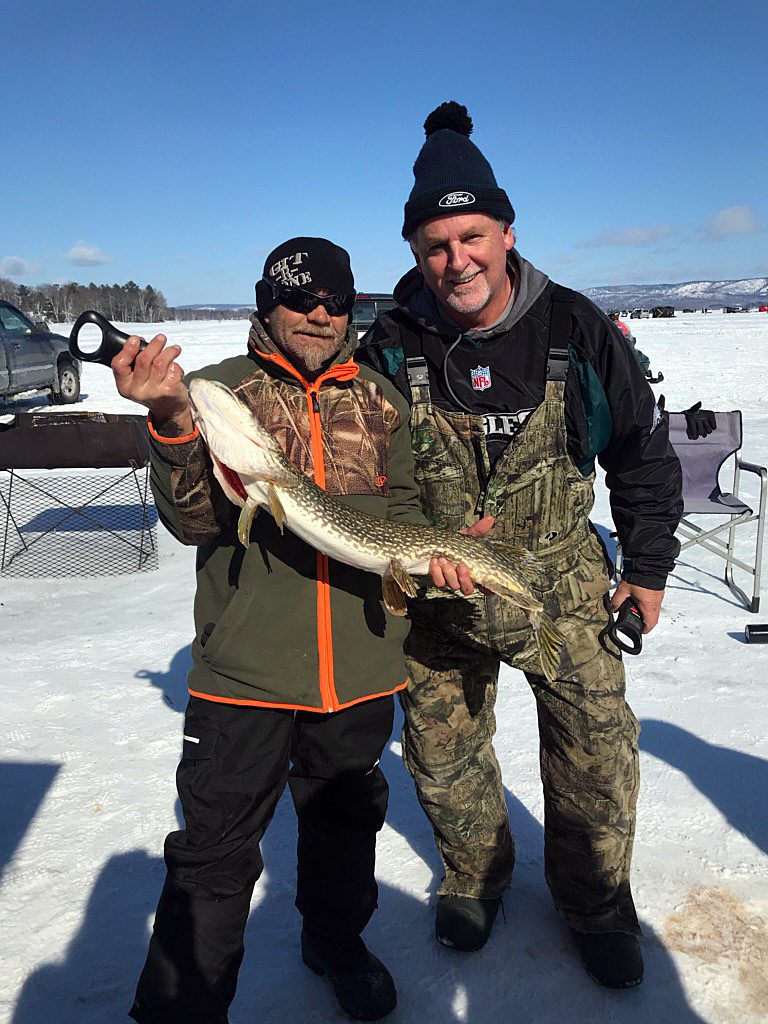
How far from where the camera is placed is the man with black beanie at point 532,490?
2.72 metres

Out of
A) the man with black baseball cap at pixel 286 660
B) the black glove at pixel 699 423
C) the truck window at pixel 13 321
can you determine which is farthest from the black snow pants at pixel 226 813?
the truck window at pixel 13 321

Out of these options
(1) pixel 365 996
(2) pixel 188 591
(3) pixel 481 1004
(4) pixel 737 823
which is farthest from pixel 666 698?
(2) pixel 188 591

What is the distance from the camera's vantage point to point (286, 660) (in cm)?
236

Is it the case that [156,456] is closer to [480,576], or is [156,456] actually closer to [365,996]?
[480,576]

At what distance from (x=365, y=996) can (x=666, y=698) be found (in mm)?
2848

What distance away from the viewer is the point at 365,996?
2596 millimetres

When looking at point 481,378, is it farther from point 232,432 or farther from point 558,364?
point 232,432

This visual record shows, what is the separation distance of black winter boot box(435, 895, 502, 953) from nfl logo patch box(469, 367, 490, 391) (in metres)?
2.14

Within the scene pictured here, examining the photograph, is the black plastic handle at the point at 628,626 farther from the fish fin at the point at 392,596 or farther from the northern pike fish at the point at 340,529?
the fish fin at the point at 392,596

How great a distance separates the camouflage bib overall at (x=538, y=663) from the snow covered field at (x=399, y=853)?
285mm

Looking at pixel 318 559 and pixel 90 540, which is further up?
pixel 318 559

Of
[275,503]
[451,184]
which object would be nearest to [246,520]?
[275,503]

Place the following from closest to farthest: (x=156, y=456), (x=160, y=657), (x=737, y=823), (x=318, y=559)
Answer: (x=156, y=456) < (x=318, y=559) < (x=737, y=823) < (x=160, y=657)

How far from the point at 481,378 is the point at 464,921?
220 centimetres
